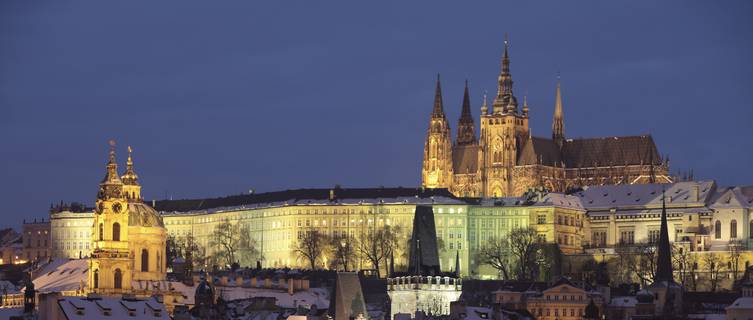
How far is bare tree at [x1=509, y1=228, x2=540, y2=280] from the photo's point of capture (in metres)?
186

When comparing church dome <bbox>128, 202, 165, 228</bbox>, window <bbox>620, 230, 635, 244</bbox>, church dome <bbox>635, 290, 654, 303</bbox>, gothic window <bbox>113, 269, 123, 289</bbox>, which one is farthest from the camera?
window <bbox>620, 230, 635, 244</bbox>

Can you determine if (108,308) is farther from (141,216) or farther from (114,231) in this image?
(141,216)

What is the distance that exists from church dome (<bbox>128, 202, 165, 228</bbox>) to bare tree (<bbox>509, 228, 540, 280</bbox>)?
1591 inches

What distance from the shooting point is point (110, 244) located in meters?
Result: 141

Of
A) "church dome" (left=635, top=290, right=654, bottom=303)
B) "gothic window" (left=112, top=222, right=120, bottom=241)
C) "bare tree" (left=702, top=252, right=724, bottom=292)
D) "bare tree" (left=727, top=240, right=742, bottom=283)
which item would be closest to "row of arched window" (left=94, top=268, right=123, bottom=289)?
"gothic window" (left=112, top=222, right=120, bottom=241)

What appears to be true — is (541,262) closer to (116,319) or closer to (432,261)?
(432,261)

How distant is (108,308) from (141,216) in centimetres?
4203

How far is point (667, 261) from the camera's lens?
148125 mm

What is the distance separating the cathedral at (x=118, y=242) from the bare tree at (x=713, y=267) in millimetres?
47244

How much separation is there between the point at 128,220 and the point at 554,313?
28039mm

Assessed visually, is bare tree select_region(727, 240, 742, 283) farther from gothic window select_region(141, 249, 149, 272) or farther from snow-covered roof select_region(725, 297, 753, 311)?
gothic window select_region(141, 249, 149, 272)

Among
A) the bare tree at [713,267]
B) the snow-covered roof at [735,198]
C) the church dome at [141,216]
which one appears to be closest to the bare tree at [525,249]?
the bare tree at [713,267]

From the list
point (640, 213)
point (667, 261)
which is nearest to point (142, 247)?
point (667, 261)

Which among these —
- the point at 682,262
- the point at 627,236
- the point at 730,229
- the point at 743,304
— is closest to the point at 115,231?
the point at 743,304
